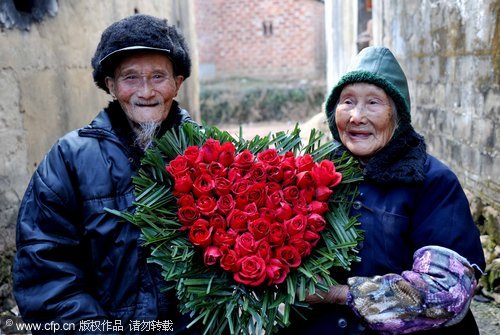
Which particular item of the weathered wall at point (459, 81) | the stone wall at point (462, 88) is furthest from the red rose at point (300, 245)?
the weathered wall at point (459, 81)

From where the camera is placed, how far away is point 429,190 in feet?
6.28

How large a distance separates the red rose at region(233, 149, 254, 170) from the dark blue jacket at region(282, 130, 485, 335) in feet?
1.34

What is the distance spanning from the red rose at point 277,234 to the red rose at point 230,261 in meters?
0.14

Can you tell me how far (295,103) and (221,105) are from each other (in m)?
2.60

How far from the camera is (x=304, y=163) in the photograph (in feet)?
6.58

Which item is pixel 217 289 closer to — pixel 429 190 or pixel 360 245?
pixel 360 245

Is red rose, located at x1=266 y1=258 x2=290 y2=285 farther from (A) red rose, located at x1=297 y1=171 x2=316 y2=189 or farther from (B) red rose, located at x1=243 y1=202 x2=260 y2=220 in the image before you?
(A) red rose, located at x1=297 y1=171 x2=316 y2=189

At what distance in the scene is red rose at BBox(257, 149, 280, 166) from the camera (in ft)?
6.56

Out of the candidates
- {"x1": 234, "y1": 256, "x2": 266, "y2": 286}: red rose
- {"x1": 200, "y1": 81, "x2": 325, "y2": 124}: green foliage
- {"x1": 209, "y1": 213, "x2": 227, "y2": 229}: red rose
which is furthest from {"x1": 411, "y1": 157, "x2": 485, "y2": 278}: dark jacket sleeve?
{"x1": 200, "y1": 81, "x2": 325, "y2": 124}: green foliage

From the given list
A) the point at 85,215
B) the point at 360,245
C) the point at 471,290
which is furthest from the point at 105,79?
the point at 471,290

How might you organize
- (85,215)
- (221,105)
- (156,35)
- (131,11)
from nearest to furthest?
(85,215), (156,35), (131,11), (221,105)

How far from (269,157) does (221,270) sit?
0.44m

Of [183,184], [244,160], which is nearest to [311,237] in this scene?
[244,160]

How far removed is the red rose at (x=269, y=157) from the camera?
200 cm
